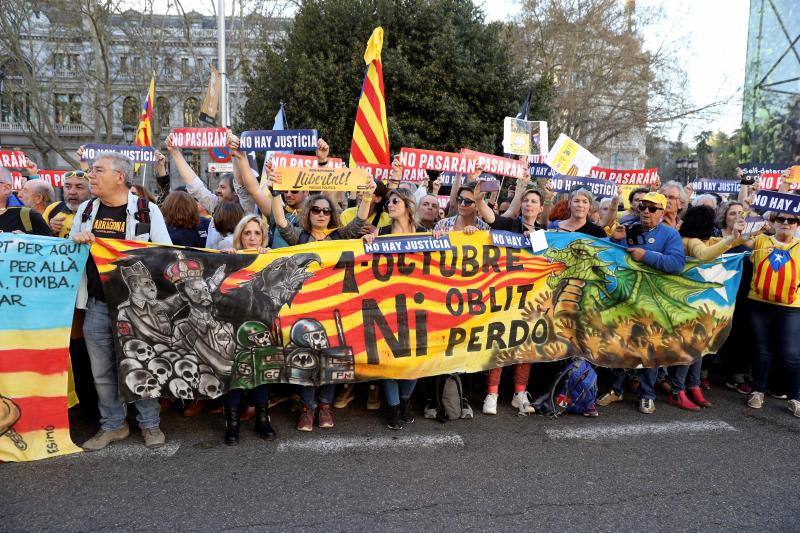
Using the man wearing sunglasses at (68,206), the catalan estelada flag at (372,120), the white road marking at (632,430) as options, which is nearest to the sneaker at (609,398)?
the white road marking at (632,430)

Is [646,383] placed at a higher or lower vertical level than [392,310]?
lower

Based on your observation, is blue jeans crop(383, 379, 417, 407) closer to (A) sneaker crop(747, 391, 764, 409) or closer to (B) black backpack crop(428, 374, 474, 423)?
(B) black backpack crop(428, 374, 474, 423)

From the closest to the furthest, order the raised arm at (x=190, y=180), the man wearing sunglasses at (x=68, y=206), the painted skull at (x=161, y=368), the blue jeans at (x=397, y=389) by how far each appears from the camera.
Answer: the painted skull at (x=161, y=368)
the blue jeans at (x=397, y=389)
the man wearing sunglasses at (x=68, y=206)
the raised arm at (x=190, y=180)

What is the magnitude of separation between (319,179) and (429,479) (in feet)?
8.23

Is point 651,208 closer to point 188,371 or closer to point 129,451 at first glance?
point 188,371

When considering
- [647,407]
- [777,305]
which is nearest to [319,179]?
[647,407]

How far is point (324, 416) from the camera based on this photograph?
14.5 feet

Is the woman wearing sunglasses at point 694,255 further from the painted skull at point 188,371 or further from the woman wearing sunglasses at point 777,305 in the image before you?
the painted skull at point 188,371

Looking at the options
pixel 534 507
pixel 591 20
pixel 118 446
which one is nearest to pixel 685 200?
pixel 534 507

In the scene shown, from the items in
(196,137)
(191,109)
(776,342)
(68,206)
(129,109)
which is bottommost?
(776,342)

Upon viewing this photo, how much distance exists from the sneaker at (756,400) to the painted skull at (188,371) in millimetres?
4725

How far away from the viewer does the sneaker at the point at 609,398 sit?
5.00 m

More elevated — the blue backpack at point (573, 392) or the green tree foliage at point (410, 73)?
the green tree foliage at point (410, 73)

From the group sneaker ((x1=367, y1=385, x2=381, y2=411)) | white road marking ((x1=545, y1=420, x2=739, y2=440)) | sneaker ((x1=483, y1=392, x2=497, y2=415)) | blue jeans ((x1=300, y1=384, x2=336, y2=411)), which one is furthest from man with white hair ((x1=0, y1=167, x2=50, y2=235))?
white road marking ((x1=545, y1=420, x2=739, y2=440))
